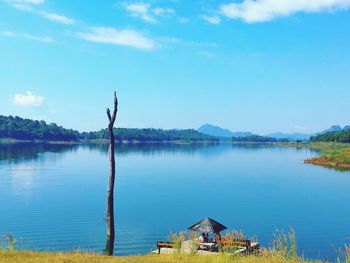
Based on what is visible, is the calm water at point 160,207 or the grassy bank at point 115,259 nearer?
the grassy bank at point 115,259

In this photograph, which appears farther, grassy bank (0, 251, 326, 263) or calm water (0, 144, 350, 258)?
calm water (0, 144, 350, 258)

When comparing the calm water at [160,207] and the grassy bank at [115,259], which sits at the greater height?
the grassy bank at [115,259]

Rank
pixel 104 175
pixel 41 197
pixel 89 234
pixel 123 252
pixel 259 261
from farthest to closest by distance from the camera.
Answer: pixel 104 175 < pixel 41 197 < pixel 89 234 < pixel 123 252 < pixel 259 261

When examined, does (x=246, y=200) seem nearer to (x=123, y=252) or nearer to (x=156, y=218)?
(x=156, y=218)

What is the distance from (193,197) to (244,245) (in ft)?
110

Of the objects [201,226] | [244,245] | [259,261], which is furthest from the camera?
[201,226]

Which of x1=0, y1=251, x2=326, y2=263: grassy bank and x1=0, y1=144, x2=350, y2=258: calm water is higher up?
x1=0, y1=251, x2=326, y2=263: grassy bank

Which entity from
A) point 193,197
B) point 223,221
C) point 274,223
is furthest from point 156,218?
point 193,197

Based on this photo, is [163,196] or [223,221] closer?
[223,221]

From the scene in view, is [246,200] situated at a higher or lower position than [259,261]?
lower

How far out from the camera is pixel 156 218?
42.8 m

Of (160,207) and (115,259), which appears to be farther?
(160,207)

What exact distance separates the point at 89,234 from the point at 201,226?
13120 millimetres

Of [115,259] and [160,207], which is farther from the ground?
[115,259]
